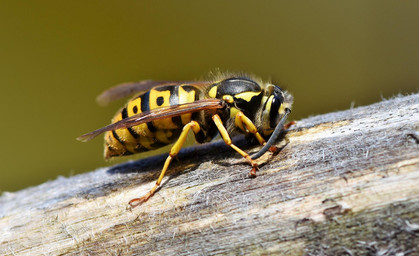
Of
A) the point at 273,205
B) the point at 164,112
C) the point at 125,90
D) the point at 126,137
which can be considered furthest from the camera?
the point at 125,90

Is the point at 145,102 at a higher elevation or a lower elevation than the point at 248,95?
higher

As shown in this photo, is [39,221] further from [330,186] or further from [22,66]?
[22,66]

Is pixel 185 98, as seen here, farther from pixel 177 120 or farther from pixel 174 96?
pixel 177 120

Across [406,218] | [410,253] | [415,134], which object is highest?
[415,134]

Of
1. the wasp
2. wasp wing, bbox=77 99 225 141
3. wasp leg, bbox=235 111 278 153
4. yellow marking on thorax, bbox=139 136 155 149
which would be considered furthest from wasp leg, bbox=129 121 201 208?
yellow marking on thorax, bbox=139 136 155 149

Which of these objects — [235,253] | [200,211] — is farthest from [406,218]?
[200,211]

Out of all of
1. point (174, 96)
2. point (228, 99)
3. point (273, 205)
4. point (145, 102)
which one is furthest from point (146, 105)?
point (273, 205)
